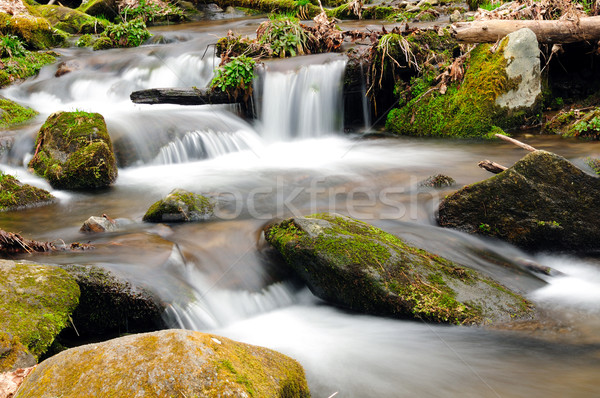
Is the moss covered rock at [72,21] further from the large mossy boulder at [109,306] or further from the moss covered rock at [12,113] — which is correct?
the large mossy boulder at [109,306]

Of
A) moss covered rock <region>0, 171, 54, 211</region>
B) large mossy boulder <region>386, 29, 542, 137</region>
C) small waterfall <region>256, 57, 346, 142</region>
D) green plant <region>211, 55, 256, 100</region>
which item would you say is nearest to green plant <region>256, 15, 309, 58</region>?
small waterfall <region>256, 57, 346, 142</region>

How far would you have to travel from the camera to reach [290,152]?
903cm

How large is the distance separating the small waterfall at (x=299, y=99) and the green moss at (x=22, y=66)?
19.9 feet

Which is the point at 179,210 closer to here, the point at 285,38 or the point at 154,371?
the point at 154,371

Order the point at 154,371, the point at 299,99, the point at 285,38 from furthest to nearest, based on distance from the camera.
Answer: the point at 285,38, the point at 299,99, the point at 154,371

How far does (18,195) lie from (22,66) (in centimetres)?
702

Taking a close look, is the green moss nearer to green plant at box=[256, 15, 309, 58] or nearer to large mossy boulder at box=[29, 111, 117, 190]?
large mossy boulder at box=[29, 111, 117, 190]

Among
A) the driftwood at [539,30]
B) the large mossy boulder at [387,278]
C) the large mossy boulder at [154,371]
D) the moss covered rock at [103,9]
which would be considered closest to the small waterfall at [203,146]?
the large mossy boulder at [387,278]

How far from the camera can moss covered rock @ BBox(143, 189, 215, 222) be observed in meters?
5.33

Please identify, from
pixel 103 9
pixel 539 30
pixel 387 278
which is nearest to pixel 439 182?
pixel 387 278

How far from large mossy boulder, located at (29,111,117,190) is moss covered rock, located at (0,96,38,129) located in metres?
1.88

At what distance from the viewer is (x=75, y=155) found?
22.1ft

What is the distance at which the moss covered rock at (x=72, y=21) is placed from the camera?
15055mm

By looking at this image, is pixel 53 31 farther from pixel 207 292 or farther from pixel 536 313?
pixel 536 313
